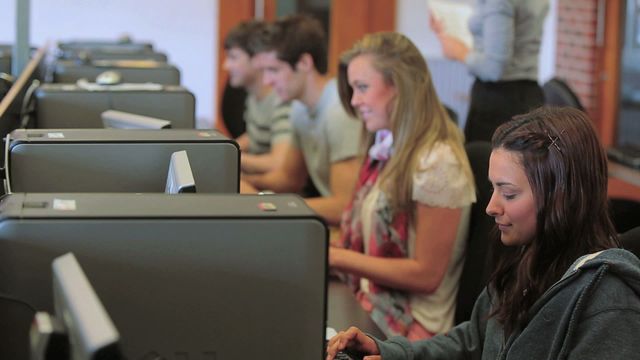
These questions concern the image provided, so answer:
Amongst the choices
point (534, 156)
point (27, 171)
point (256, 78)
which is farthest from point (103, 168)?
point (256, 78)

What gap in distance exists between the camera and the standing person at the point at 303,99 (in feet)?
10.5

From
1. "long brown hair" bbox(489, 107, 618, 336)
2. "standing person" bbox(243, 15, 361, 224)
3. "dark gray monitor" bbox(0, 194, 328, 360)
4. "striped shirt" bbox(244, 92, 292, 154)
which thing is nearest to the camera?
"dark gray monitor" bbox(0, 194, 328, 360)

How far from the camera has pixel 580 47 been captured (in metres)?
6.19

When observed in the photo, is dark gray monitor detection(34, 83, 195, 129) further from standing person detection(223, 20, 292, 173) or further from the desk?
standing person detection(223, 20, 292, 173)

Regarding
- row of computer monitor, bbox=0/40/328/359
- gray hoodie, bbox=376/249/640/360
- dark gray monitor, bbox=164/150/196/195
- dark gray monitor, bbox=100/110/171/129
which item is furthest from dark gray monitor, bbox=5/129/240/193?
gray hoodie, bbox=376/249/640/360

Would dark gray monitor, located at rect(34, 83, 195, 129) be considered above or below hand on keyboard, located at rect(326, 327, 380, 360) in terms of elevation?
above

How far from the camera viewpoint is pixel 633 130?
19.4 ft

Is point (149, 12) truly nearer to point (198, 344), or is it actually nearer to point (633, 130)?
point (633, 130)

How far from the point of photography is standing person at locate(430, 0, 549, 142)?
11.0ft

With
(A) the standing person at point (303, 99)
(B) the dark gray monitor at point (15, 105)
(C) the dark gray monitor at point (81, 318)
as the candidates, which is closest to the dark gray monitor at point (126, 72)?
(B) the dark gray monitor at point (15, 105)

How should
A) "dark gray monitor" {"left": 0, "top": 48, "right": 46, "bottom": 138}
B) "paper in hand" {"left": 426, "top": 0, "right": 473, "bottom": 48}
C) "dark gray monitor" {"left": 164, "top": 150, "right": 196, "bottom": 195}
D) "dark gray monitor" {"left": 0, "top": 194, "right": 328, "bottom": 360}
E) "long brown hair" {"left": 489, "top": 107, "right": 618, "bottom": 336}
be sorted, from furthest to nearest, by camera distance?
"paper in hand" {"left": 426, "top": 0, "right": 473, "bottom": 48}, "dark gray monitor" {"left": 0, "top": 48, "right": 46, "bottom": 138}, "long brown hair" {"left": 489, "top": 107, "right": 618, "bottom": 336}, "dark gray monitor" {"left": 164, "top": 150, "right": 196, "bottom": 195}, "dark gray monitor" {"left": 0, "top": 194, "right": 328, "bottom": 360}

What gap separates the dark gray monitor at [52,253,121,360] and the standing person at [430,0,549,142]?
8.52 ft

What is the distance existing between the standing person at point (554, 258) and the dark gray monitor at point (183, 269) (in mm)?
411

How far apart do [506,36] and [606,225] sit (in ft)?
6.39
